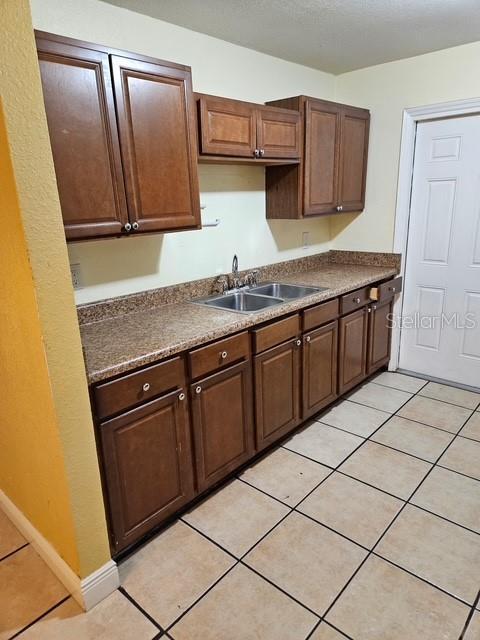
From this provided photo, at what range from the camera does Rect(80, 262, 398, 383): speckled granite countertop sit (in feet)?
5.40

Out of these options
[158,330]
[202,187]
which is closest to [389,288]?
[202,187]

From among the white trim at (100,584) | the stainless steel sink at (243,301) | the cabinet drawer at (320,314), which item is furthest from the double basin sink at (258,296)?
the white trim at (100,584)

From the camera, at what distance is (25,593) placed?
1.70 meters

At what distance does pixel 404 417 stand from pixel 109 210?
2.26 m

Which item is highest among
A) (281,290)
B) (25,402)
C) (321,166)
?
(321,166)

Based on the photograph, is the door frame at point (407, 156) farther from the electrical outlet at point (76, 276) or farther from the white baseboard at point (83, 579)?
the white baseboard at point (83, 579)

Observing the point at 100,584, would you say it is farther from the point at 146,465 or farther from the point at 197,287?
the point at 197,287

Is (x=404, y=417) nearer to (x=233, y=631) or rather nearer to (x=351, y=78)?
(x=233, y=631)

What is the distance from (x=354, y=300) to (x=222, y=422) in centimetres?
133

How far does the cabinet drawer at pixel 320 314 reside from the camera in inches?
98.8

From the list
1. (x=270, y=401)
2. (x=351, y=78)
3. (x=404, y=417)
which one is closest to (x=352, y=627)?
(x=270, y=401)

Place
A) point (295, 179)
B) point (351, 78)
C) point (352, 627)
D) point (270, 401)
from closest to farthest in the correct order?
point (352, 627) < point (270, 401) < point (295, 179) < point (351, 78)

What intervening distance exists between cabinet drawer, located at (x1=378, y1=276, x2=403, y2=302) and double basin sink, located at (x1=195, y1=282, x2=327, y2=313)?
0.66 m

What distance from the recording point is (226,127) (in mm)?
2258
